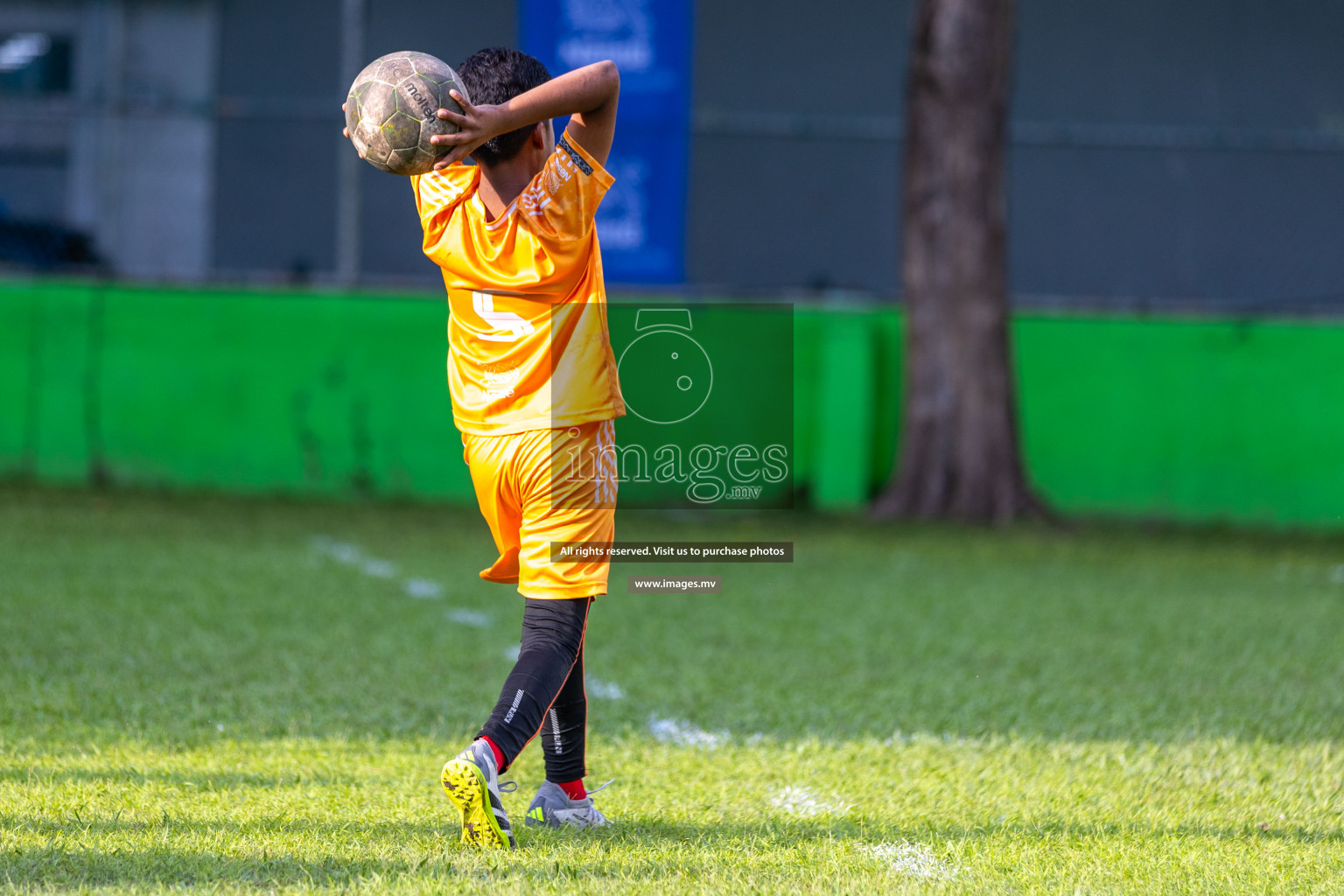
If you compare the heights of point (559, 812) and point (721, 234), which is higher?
point (721, 234)

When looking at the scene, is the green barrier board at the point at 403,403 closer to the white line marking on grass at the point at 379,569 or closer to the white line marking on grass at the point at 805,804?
the white line marking on grass at the point at 379,569

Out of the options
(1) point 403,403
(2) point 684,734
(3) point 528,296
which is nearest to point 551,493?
(3) point 528,296

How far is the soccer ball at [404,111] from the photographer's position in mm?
2693

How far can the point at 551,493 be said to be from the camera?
118 inches

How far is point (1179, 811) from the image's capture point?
3404mm

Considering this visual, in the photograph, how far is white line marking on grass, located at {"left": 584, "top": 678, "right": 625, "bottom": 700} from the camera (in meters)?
4.62

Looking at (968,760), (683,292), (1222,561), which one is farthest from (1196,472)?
(968,760)

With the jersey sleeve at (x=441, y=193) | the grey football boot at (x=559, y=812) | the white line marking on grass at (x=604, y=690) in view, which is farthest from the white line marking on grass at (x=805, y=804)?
the jersey sleeve at (x=441, y=193)

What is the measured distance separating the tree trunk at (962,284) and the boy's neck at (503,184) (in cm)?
705

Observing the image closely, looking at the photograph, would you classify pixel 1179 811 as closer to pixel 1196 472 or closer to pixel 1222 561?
pixel 1222 561

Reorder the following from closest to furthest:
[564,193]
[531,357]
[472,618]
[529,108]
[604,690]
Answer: [529,108] < [564,193] < [531,357] < [604,690] < [472,618]

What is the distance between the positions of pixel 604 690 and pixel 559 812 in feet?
5.07

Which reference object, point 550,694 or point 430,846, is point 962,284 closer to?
point 550,694

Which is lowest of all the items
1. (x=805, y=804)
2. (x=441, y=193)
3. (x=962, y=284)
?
(x=805, y=804)
